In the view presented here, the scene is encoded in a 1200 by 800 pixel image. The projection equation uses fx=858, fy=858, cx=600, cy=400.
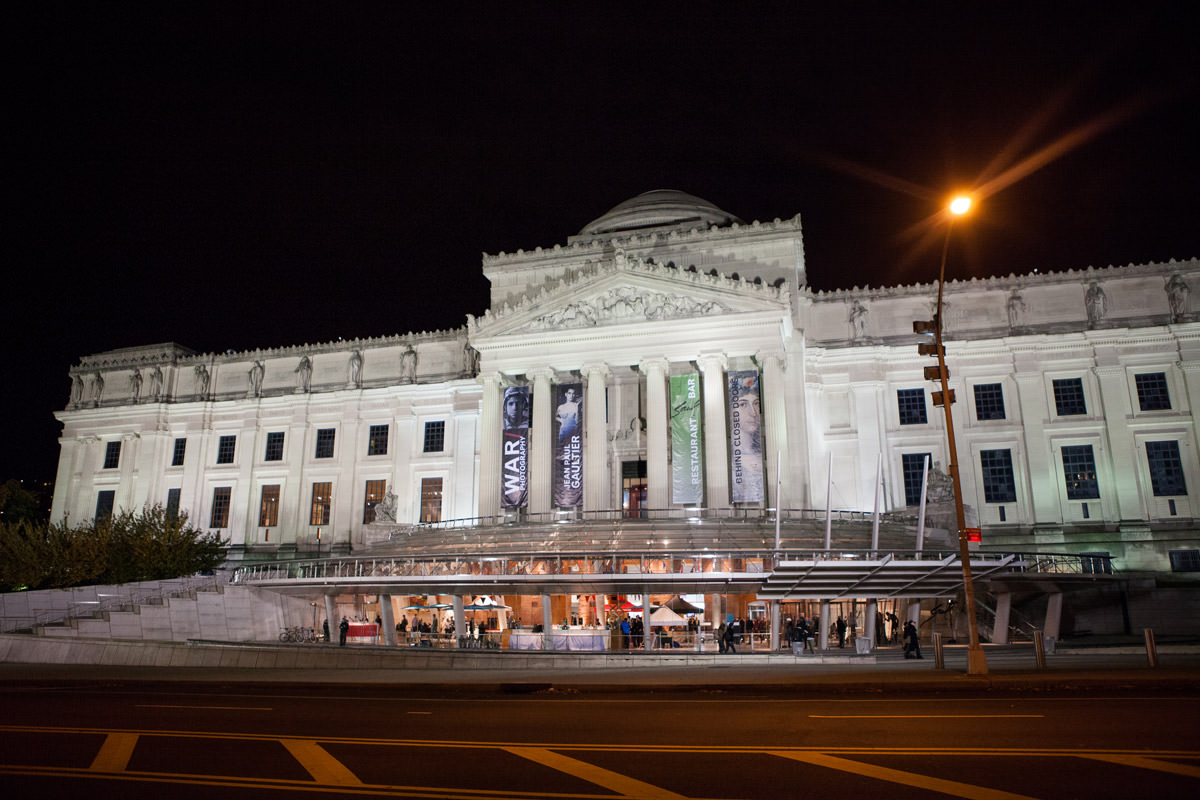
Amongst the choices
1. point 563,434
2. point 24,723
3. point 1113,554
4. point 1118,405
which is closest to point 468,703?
point 24,723

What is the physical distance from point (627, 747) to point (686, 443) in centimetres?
3986

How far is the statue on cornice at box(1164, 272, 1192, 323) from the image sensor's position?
177 feet

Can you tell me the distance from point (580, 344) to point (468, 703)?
128 feet

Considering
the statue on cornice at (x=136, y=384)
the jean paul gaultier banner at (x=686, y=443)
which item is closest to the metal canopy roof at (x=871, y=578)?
the jean paul gaultier banner at (x=686, y=443)

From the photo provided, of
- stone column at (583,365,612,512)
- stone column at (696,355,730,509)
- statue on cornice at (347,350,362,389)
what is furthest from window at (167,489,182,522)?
stone column at (696,355,730,509)

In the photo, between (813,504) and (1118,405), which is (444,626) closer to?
(813,504)

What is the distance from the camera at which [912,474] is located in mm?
56312

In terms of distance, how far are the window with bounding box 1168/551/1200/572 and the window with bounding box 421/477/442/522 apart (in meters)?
47.2

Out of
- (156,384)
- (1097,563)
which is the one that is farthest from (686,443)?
(156,384)

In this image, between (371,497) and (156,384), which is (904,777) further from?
(156,384)

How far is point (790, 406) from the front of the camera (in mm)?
52656

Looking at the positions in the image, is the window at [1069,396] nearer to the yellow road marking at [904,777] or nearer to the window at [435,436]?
the window at [435,436]

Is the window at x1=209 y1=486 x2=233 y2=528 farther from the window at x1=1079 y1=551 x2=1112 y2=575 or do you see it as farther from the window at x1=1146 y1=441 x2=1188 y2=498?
the window at x1=1146 y1=441 x2=1188 y2=498

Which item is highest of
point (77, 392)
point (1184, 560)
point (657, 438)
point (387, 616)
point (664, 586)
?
point (77, 392)
